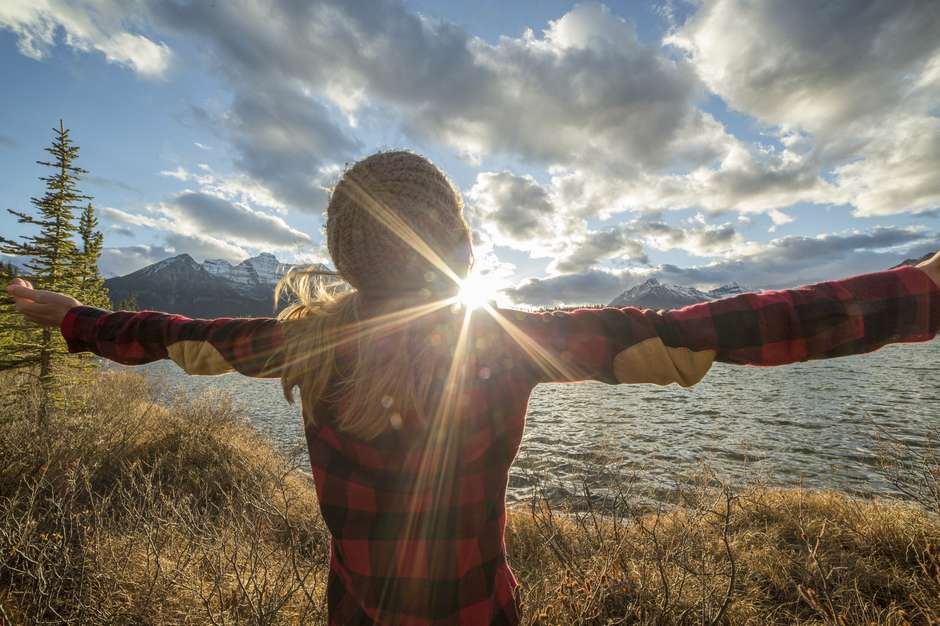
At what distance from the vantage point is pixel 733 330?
1050 mm

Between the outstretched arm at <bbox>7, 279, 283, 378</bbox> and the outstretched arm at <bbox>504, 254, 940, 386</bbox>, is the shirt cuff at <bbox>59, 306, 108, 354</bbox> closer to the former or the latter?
the outstretched arm at <bbox>7, 279, 283, 378</bbox>

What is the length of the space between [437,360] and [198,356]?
3.05ft

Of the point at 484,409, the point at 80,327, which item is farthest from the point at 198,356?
the point at 484,409

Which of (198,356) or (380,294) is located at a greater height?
(380,294)

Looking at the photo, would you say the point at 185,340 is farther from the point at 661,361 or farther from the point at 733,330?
the point at 733,330

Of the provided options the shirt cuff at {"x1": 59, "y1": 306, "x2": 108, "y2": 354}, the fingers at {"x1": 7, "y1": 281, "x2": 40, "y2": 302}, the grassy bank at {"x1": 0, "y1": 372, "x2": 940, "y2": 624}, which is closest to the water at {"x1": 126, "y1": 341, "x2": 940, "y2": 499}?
the grassy bank at {"x1": 0, "y1": 372, "x2": 940, "y2": 624}

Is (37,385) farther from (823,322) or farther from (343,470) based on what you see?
(823,322)

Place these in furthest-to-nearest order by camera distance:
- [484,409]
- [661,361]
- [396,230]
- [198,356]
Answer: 1. [198,356]
2. [396,230]
3. [484,409]
4. [661,361]

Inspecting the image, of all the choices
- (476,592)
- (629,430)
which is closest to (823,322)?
(476,592)

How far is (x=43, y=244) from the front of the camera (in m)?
11.2

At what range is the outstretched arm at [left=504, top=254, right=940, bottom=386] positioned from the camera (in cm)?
97

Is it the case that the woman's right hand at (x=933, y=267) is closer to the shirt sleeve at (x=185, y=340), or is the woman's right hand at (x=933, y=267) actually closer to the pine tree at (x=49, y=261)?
the shirt sleeve at (x=185, y=340)

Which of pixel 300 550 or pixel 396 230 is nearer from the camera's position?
pixel 396 230

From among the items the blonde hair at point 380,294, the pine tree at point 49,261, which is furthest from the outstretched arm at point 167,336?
the pine tree at point 49,261
